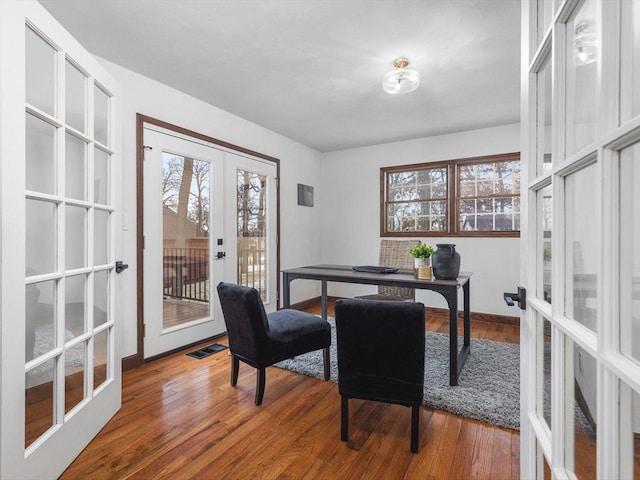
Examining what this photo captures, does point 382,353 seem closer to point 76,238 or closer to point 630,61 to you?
point 630,61

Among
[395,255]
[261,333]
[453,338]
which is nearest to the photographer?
[261,333]

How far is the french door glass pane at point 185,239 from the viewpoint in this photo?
3.03 meters

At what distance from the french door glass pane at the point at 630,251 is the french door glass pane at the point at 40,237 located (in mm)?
1882

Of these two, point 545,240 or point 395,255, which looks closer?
point 545,240

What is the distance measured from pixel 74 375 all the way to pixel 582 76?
7.34 feet

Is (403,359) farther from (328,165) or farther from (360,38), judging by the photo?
(328,165)

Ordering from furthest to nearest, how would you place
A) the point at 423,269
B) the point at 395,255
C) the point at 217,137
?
the point at 395,255 < the point at 217,137 < the point at 423,269

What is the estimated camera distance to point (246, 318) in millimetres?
2070

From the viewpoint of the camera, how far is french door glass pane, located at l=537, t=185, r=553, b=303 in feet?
2.77

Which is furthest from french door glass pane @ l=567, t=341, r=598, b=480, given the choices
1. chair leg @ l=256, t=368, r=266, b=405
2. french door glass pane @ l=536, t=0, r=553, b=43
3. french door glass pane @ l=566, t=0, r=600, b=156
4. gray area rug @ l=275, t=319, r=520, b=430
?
chair leg @ l=256, t=368, r=266, b=405

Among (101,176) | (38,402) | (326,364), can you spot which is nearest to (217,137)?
(101,176)

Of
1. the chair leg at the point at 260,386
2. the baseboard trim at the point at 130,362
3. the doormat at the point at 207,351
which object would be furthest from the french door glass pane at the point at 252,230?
the chair leg at the point at 260,386

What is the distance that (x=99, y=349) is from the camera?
6.03 feet

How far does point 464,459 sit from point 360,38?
2593mm
